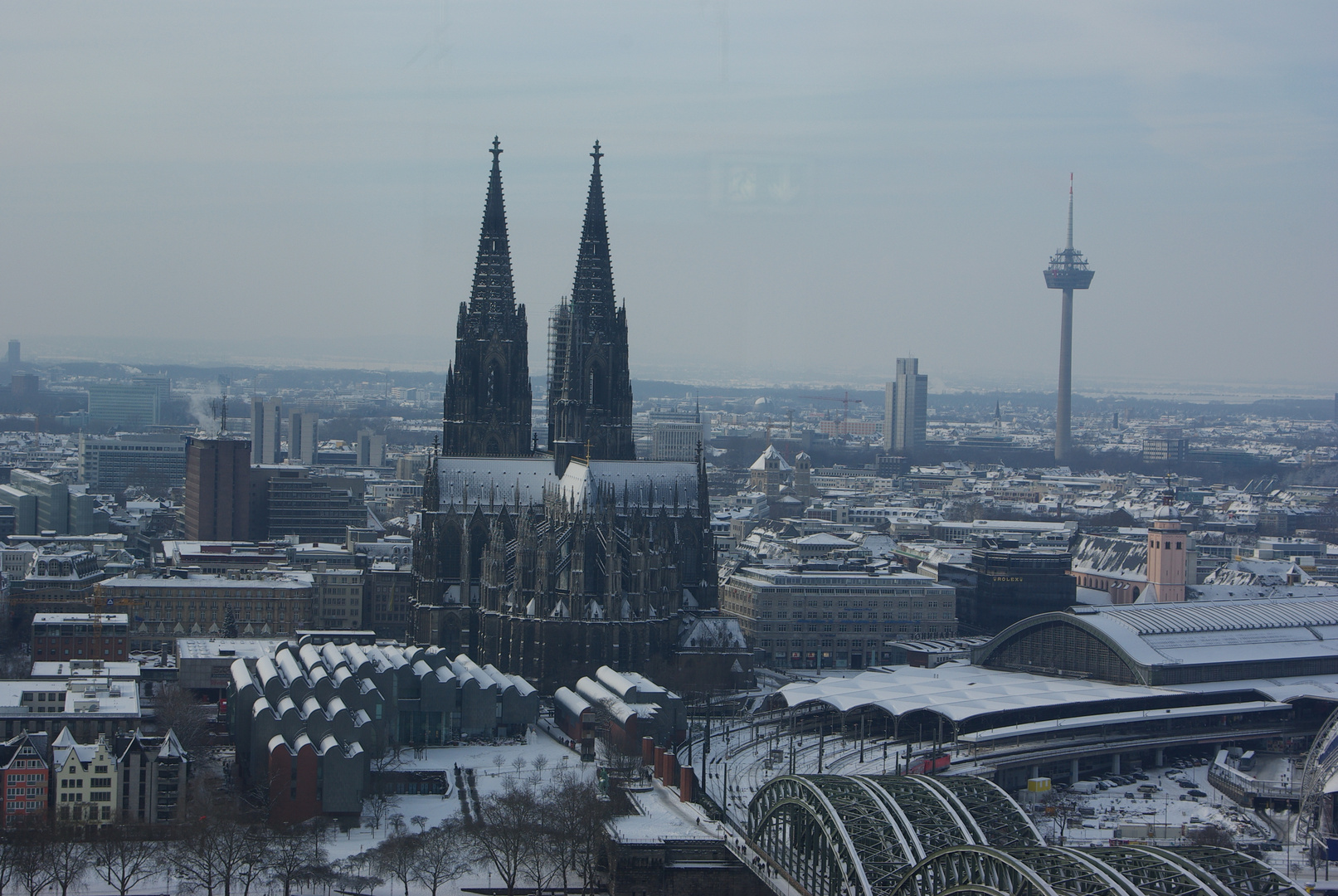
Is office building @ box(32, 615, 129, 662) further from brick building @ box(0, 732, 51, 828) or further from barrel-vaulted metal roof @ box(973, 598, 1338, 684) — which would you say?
barrel-vaulted metal roof @ box(973, 598, 1338, 684)

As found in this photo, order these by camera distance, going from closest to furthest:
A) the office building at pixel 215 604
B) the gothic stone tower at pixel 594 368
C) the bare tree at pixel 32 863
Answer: the bare tree at pixel 32 863, the gothic stone tower at pixel 594 368, the office building at pixel 215 604

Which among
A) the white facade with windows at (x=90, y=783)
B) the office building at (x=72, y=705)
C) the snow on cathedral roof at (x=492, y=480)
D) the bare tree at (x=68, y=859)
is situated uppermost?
the snow on cathedral roof at (x=492, y=480)

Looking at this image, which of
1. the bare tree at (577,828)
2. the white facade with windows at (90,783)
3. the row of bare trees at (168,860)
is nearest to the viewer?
Answer: the row of bare trees at (168,860)

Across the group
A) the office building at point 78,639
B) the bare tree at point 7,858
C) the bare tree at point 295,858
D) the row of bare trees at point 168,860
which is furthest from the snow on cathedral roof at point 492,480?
the bare tree at point 7,858

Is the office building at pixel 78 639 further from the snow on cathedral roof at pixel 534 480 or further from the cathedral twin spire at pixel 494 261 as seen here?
the cathedral twin spire at pixel 494 261

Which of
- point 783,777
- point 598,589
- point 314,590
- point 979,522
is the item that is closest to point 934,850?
point 783,777

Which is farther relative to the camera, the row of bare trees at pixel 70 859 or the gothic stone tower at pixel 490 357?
the gothic stone tower at pixel 490 357

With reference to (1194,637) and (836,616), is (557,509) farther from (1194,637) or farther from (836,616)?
(1194,637)
